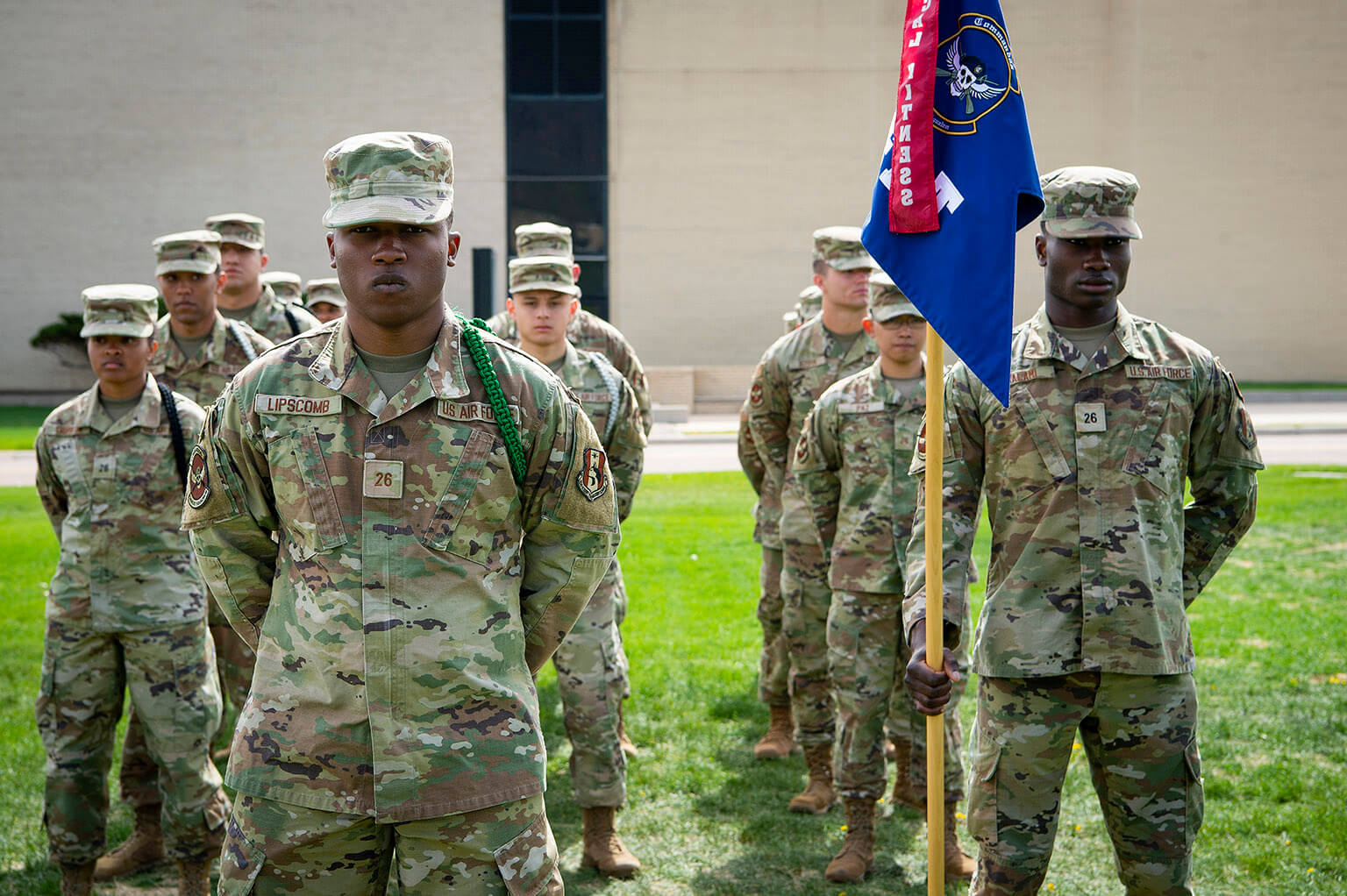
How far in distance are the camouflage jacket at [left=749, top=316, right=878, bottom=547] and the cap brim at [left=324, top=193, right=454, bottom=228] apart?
407cm

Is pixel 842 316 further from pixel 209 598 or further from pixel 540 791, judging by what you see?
pixel 540 791

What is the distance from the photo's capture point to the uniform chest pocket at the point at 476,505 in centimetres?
315

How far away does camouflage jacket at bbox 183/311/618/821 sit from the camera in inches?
122

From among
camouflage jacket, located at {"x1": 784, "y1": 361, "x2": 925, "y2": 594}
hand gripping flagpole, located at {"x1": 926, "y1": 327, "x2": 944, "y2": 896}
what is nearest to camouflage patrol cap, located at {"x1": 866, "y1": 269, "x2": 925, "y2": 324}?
camouflage jacket, located at {"x1": 784, "y1": 361, "x2": 925, "y2": 594}

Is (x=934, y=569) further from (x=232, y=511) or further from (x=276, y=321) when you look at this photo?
(x=276, y=321)

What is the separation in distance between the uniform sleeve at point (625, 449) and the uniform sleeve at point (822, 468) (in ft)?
2.67

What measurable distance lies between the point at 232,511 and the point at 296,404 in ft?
1.08

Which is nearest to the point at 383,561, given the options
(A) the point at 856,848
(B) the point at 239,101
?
(A) the point at 856,848

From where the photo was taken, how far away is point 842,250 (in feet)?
23.2

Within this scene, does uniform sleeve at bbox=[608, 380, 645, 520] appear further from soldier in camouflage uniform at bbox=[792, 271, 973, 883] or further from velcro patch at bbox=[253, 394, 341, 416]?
velcro patch at bbox=[253, 394, 341, 416]

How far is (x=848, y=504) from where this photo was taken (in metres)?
6.12

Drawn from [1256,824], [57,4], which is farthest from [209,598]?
[57,4]

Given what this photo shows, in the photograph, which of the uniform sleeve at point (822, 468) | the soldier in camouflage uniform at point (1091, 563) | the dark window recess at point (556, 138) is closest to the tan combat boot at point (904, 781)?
the uniform sleeve at point (822, 468)

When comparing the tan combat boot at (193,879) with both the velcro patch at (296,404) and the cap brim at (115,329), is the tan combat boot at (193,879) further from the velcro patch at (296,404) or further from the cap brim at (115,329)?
the velcro patch at (296,404)
